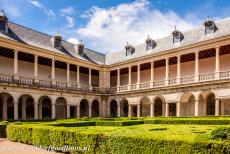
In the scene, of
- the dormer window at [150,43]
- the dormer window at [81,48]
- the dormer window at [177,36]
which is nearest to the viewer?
the dormer window at [177,36]

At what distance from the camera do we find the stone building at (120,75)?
85.7ft

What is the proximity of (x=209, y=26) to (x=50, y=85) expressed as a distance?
18349mm

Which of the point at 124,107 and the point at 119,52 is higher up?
the point at 119,52

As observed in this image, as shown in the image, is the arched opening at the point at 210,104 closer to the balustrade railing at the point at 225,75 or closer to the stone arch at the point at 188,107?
the stone arch at the point at 188,107

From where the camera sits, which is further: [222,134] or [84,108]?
[84,108]

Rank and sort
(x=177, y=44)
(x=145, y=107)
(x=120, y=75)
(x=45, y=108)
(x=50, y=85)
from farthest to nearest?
(x=120, y=75) → (x=145, y=107) → (x=45, y=108) → (x=177, y=44) → (x=50, y=85)

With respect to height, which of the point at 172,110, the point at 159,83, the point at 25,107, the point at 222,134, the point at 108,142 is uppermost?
the point at 159,83

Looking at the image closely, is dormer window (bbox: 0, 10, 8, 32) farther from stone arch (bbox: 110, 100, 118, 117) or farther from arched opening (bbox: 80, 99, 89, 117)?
stone arch (bbox: 110, 100, 118, 117)

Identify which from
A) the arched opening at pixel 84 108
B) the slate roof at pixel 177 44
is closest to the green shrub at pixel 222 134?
the slate roof at pixel 177 44

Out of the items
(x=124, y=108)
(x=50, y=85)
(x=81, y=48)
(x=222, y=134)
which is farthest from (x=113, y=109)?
(x=222, y=134)

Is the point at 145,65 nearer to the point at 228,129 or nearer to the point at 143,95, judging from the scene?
the point at 143,95

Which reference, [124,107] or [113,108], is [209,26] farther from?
[113,108]

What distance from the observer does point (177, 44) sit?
3053cm

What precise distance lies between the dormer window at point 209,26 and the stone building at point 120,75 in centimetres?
10
